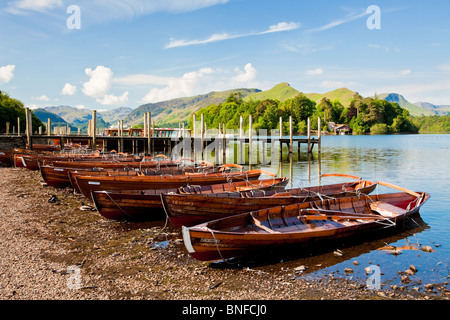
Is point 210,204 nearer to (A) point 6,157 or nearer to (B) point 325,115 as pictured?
(A) point 6,157

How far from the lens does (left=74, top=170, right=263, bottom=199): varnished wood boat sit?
16531mm

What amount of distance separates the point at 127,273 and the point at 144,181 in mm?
9159

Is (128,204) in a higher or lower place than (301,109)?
lower

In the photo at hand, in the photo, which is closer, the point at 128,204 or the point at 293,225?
the point at 293,225

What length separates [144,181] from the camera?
1767 centimetres

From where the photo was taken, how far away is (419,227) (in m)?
14.6

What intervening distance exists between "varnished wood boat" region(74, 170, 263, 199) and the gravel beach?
3407 mm

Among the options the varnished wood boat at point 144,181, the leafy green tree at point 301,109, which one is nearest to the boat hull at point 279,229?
the varnished wood boat at point 144,181

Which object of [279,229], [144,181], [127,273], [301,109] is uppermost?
[301,109]

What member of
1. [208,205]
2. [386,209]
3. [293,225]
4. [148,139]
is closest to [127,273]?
[208,205]

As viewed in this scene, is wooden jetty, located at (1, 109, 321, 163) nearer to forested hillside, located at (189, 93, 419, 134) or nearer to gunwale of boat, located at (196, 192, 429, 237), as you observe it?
gunwale of boat, located at (196, 192, 429, 237)

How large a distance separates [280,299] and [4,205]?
589 inches

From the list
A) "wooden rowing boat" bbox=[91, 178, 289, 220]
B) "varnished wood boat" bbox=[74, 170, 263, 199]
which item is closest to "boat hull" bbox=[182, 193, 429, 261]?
"wooden rowing boat" bbox=[91, 178, 289, 220]
